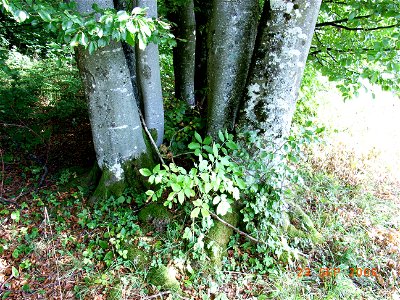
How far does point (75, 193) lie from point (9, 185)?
0.93 m

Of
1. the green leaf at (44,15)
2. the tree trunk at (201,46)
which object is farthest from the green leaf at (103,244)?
the tree trunk at (201,46)

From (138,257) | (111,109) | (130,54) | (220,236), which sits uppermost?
(130,54)

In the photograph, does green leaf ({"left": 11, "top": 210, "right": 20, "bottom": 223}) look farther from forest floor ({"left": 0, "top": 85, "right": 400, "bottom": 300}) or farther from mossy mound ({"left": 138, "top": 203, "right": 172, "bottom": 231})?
mossy mound ({"left": 138, "top": 203, "right": 172, "bottom": 231})

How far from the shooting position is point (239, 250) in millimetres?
2824

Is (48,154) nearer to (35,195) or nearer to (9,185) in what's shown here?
(9,185)

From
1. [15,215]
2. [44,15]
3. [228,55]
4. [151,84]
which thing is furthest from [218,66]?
[15,215]

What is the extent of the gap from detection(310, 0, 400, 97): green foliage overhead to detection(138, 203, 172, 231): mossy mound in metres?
2.51

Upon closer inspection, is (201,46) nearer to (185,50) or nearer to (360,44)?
(185,50)

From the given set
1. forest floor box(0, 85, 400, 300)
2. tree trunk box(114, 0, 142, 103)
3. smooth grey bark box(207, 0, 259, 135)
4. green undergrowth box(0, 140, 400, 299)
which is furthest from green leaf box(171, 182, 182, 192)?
tree trunk box(114, 0, 142, 103)

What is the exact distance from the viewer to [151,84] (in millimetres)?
3254

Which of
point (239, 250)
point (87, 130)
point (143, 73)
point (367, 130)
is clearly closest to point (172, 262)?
point (239, 250)
